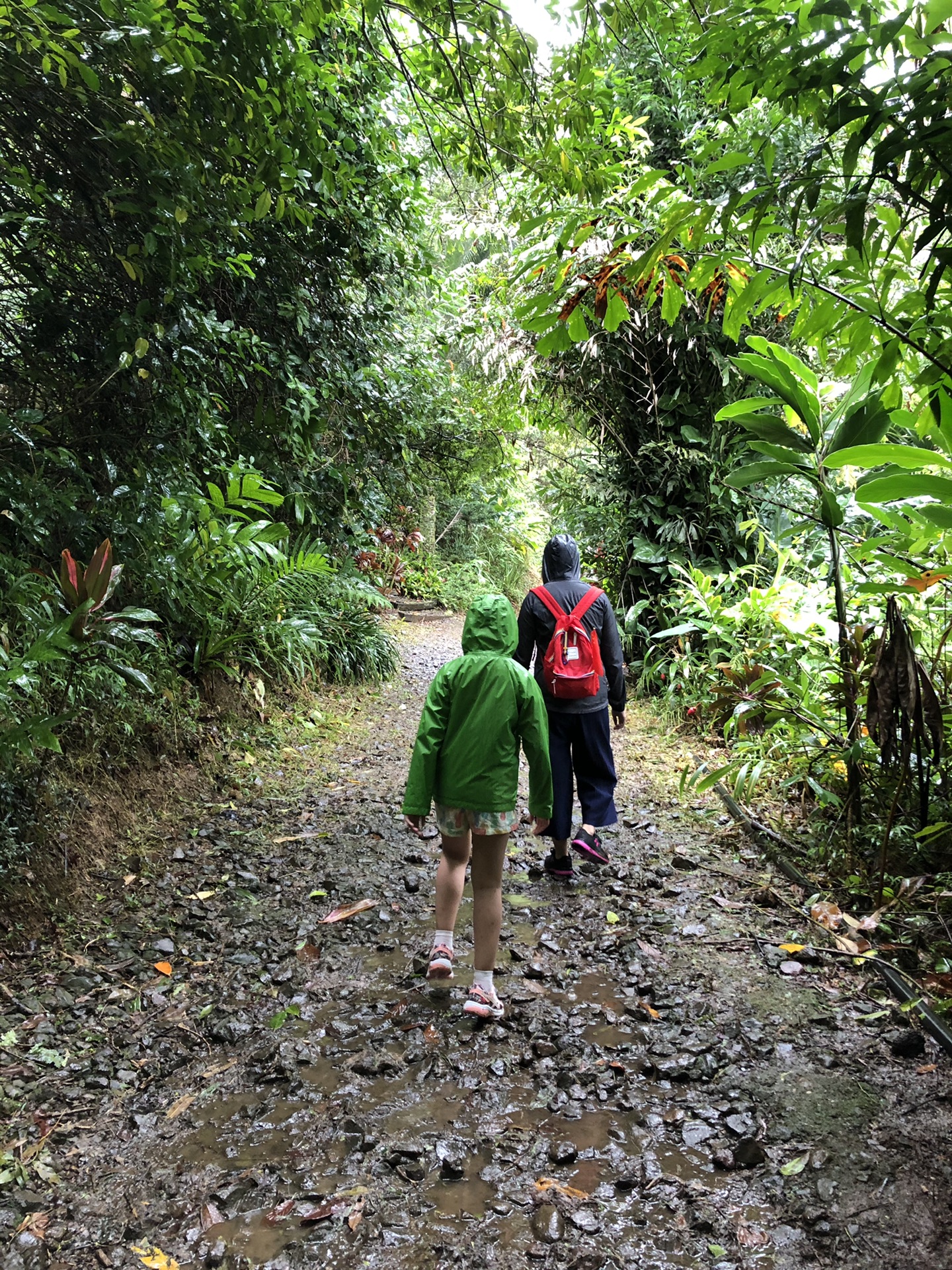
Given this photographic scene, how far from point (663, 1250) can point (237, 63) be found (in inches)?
173

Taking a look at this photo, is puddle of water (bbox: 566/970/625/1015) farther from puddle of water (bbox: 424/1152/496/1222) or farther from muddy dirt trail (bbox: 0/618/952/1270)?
puddle of water (bbox: 424/1152/496/1222)

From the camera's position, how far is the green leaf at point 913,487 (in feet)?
6.73

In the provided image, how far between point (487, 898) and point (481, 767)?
22.3 inches

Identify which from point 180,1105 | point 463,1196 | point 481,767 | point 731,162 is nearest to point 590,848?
point 481,767

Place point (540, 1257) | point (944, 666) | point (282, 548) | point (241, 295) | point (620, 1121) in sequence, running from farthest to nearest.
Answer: point (282, 548), point (241, 295), point (944, 666), point (620, 1121), point (540, 1257)

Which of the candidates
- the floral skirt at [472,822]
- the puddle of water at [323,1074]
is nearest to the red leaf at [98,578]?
the floral skirt at [472,822]

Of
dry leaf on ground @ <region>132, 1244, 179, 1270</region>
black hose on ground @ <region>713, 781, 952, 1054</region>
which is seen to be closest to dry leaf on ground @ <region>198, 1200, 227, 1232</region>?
dry leaf on ground @ <region>132, 1244, 179, 1270</region>

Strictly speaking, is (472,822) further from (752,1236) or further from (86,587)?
(86,587)

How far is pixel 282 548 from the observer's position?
6895 millimetres

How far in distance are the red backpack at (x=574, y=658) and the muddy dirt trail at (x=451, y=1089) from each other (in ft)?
3.81

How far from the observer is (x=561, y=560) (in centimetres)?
452

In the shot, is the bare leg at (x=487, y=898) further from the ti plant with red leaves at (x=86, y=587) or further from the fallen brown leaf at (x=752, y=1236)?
the ti plant with red leaves at (x=86, y=587)

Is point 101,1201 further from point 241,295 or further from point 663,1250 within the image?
point 241,295

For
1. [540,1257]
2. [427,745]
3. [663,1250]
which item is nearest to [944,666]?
[427,745]
